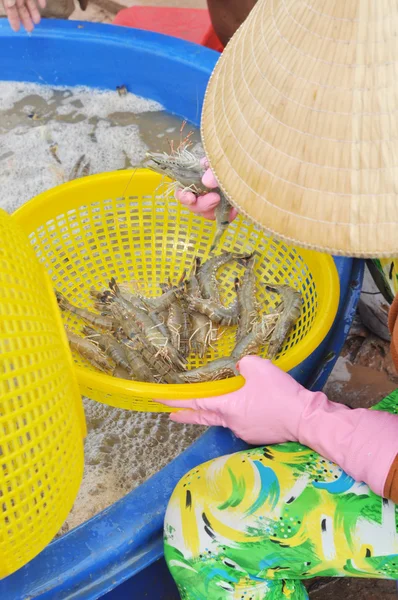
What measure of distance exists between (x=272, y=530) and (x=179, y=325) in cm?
93

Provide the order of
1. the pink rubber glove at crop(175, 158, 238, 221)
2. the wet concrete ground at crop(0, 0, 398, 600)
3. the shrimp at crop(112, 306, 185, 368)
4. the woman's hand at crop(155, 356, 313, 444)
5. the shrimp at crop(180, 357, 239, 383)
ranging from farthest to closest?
the wet concrete ground at crop(0, 0, 398, 600) → the shrimp at crop(112, 306, 185, 368) → the shrimp at crop(180, 357, 239, 383) → the pink rubber glove at crop(175, 158, 238, 221) → the woman's hand at crop(155, 356, 313, 444)

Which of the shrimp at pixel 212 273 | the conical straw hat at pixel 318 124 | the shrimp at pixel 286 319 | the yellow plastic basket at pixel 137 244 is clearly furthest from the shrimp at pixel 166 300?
the conical straw hat at pixel 318 124

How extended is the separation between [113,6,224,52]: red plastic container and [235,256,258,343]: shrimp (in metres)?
2.07

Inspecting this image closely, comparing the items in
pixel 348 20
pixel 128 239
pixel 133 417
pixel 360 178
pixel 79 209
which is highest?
pixel 348 20

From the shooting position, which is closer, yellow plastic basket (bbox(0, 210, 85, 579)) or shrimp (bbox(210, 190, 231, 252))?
yellow plastic basket (bbox(0, 210, 85, 579))

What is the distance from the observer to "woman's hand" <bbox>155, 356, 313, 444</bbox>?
188cm

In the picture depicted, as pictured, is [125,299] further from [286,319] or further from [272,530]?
[272,530]

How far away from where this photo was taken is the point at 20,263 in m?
1.52

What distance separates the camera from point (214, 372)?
2199mm

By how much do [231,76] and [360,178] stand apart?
0.38m

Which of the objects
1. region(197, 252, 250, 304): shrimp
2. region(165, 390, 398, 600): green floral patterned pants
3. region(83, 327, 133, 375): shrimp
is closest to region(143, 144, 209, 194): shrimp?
region(197, 252, 250, 304): shrimp

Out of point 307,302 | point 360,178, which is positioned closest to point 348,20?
point 360,178

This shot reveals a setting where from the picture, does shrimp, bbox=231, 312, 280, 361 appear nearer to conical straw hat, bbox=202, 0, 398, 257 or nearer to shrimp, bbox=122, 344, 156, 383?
shrimp, bbox=122, 344, 156, 383

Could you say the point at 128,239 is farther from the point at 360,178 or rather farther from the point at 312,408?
the point at 360,178
